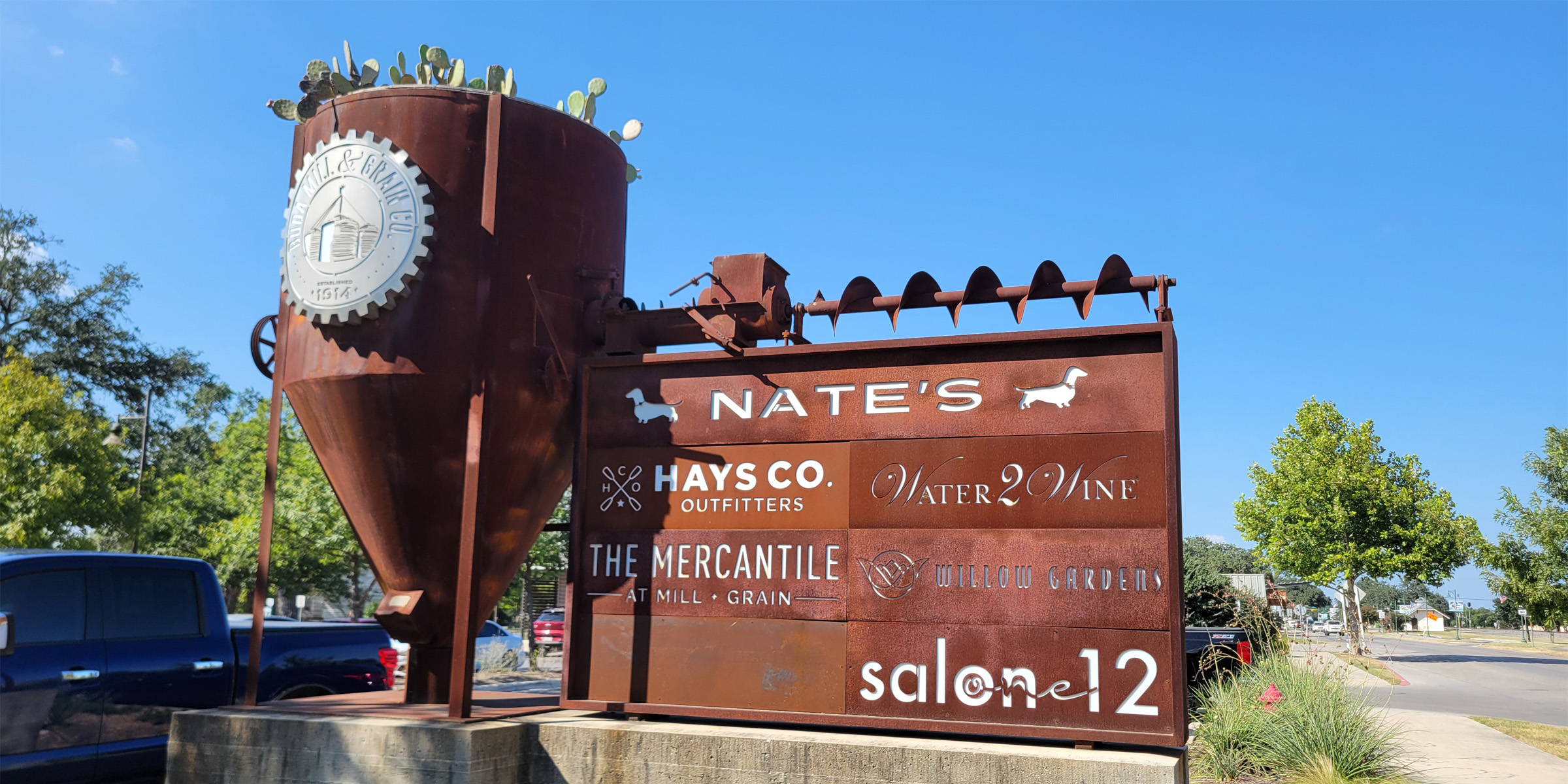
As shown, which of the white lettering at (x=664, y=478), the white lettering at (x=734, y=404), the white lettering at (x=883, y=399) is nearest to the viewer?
the white lettering at (x=883, y=399)

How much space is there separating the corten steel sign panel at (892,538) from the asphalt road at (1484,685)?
27.6 feet

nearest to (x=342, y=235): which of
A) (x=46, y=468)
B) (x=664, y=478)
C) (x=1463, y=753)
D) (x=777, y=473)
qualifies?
(x=664, y=478)

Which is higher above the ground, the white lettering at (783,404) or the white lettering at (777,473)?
the white lettering at (783,404)

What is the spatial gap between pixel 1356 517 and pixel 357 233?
35053 millimetres

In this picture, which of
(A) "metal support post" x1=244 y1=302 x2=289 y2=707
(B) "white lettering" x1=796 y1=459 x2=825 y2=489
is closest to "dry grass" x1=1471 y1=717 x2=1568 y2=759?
(B) "white lettering" x1=796 y1=459 x2=825 y2=489

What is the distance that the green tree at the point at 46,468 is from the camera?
2222 centimetres

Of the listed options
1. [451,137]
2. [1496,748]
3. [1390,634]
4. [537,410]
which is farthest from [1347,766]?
[1390,634]

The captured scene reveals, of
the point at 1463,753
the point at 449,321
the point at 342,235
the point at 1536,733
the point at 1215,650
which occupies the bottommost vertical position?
the point at 1536,733

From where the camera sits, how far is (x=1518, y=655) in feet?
137

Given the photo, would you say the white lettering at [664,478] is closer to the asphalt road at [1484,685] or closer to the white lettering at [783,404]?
the white lettering at [783,404]

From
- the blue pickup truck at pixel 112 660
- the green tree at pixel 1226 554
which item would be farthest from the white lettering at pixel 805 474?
the green tree at pixel 1226 554

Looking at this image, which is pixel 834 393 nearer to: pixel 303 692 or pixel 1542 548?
Answer: pixel 303 692

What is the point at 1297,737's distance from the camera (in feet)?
32.3

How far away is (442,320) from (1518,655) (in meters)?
48.4
